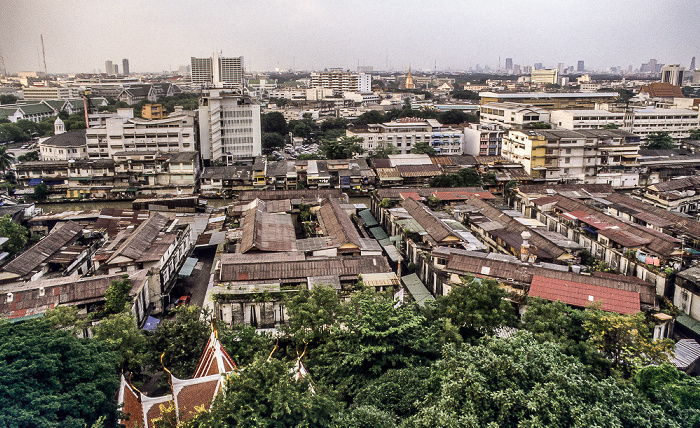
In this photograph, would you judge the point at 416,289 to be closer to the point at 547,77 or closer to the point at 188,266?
the point at 188,266

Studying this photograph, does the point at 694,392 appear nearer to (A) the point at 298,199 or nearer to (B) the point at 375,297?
(B) the point at 375,297

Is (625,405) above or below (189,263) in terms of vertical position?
above

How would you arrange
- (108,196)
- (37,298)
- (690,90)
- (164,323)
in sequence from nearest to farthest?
(164,323)
(37,298)
(108,196)
(690,90)

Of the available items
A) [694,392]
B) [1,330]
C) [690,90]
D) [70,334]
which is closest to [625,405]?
[694,392]

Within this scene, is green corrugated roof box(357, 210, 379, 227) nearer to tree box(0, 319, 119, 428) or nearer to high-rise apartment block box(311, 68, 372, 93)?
tree box(0, 319, 119, 428)

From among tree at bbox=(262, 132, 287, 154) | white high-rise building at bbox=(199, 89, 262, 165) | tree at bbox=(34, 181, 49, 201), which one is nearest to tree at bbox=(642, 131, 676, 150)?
tree at bbox=(262, 132, 287, 154)

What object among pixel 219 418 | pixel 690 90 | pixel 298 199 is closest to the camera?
pixel 219 418

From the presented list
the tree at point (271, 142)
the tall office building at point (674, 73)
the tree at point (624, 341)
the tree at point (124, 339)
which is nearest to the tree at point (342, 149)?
the tree at point (271, 142)
